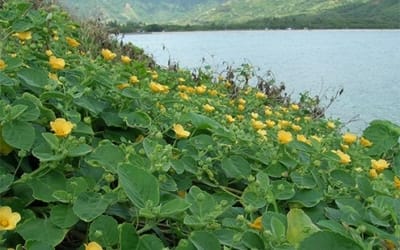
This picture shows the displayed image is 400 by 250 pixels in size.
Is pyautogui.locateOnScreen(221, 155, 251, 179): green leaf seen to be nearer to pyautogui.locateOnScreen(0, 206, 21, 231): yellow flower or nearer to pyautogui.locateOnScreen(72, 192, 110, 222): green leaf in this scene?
pyautogui.locateOnScreen(72, 192, 110, 222): green leaf

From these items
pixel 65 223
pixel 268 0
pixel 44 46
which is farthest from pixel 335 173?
pixel 268 0

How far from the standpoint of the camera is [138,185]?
0.98 m

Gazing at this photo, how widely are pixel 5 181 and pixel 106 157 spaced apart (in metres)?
0.19

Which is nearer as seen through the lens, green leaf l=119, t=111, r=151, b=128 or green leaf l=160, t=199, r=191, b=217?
green leaf l=160, t=199, r=191, b=217

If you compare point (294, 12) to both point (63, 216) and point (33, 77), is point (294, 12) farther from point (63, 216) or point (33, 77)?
point (63, 216)

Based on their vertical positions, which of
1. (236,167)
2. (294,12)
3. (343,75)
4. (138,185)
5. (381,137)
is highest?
(138,185)

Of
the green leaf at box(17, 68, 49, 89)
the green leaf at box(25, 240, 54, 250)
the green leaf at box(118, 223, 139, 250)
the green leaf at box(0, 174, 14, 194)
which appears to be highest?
the green leaf at box(17, 68, 49, 89)

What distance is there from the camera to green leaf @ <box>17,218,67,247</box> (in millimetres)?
993

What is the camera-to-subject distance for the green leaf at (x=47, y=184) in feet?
3.47

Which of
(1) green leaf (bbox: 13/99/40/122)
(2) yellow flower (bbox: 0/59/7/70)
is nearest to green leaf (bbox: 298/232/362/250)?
(1) green leaf (bbox: 13/99/40/122)

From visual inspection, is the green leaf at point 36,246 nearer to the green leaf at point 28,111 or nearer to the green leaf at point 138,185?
the green leaf at point 138,185

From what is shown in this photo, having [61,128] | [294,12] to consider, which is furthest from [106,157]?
[294,12]

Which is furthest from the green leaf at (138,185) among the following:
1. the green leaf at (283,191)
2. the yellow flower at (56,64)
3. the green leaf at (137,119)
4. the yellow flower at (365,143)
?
the yellow flower at (365,143)

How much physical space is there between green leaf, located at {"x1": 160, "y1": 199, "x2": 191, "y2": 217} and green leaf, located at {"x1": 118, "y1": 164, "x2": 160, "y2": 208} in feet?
0.06
